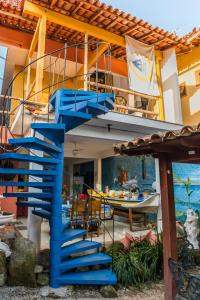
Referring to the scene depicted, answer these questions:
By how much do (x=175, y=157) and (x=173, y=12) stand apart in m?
8.17

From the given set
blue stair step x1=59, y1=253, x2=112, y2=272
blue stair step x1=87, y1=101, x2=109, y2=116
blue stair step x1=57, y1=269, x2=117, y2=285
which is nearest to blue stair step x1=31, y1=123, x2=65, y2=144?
blue stair step x1=87, y1=101, x2=109, y2=116

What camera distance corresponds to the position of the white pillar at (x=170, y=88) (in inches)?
274

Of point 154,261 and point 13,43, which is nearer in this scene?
point 154,261

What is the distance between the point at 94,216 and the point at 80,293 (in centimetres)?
230

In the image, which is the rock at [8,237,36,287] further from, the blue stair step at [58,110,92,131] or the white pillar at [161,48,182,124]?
the white pillar at [161,48,182,124]

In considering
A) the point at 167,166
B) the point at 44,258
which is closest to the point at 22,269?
the point at 44,258

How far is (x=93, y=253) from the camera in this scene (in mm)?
4617

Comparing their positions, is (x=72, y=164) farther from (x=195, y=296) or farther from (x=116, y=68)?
(x=195, y=296)

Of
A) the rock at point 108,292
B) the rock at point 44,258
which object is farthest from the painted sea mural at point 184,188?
the rock at point 44,258

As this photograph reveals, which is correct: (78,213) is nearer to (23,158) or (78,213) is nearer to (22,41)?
(23,158)

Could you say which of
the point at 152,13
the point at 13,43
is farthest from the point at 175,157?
the point at 152,13

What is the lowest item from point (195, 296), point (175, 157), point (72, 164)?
point (195, 296)

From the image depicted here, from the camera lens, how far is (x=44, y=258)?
4387 millimetres

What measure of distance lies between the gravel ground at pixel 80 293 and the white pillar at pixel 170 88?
474cm
